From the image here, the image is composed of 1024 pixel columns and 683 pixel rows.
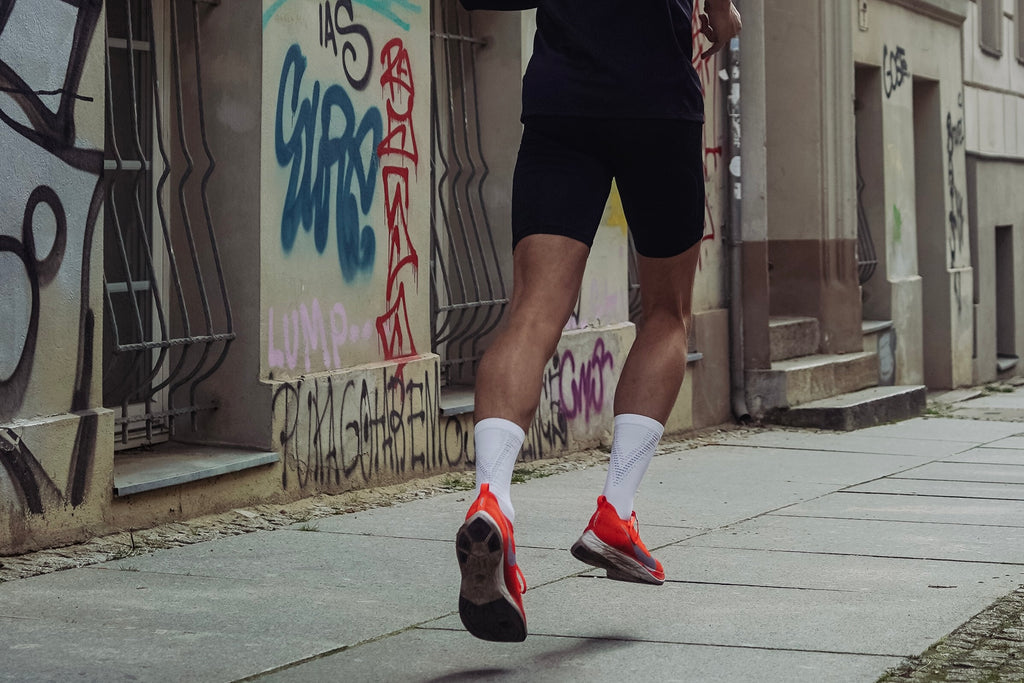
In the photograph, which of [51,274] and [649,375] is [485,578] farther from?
[51,274]

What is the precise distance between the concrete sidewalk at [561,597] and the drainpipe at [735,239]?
10.4ft

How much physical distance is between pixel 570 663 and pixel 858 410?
22.3 feet

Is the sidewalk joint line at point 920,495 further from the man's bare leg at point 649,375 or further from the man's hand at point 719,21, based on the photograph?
the man's hand at point 719,21

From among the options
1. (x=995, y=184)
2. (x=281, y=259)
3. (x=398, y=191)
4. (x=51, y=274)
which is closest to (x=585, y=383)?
(x=398, y=191)

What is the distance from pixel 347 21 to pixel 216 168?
883 millimetres

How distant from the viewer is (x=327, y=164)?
6.39 m

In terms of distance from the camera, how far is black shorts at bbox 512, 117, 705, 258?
355 centimetres

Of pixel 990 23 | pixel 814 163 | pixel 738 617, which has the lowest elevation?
pixel 738 617

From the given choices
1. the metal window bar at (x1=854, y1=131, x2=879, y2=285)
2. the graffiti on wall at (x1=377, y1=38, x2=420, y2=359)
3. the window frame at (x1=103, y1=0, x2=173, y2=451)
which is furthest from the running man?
the metal window bar at (x1=854, y1=131, x2=879, y2=285)

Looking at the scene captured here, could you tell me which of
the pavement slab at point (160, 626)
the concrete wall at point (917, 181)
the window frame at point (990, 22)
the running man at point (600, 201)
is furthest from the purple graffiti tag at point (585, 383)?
the window frame at point (990, 22)

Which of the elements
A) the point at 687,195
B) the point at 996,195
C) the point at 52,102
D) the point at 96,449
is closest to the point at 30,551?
the point at 96,449

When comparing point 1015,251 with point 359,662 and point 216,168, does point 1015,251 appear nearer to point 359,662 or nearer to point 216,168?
point 216,168

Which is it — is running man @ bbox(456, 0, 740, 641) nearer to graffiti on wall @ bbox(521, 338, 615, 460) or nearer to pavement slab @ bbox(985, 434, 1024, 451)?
graffiti on wall @ bbox(521, 338, 615, 460)

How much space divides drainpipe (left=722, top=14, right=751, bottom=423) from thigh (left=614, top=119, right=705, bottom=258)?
617cm
